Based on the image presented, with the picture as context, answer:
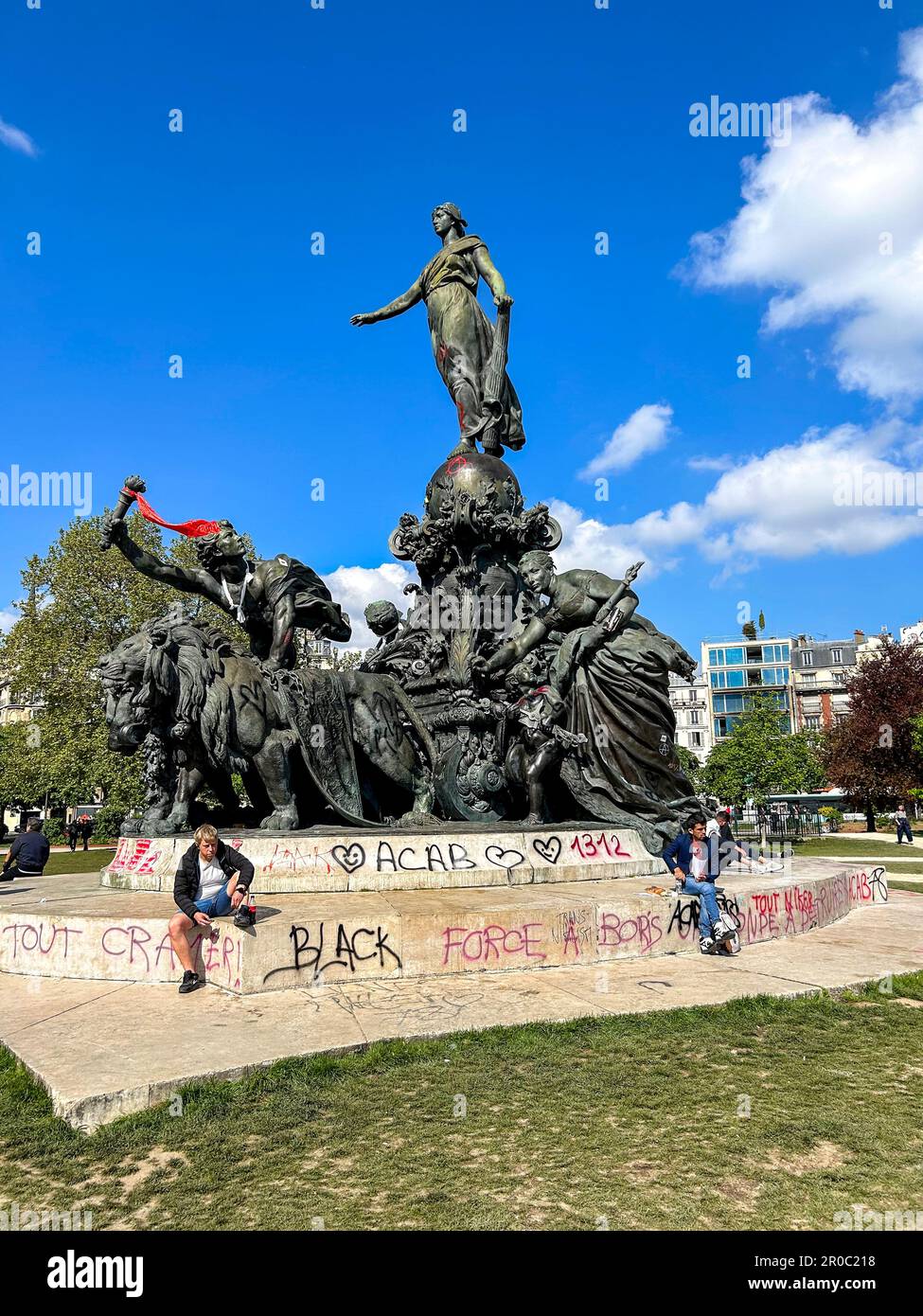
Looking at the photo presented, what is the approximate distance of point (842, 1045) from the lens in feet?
18.1

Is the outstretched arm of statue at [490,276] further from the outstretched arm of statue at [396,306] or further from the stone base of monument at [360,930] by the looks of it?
the stone base of monument at [360,930]

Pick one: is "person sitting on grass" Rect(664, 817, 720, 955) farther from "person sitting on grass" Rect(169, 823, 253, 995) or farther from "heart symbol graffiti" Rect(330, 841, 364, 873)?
"person sitting on grass" Rect(169, 823, 253, 995)

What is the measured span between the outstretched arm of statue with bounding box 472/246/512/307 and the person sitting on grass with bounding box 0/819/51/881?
10.7 metres

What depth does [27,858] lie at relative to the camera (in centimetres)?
1159

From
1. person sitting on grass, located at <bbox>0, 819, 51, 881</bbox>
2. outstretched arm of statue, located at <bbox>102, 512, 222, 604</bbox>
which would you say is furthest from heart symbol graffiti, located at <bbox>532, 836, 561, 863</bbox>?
person sitting on grass, located at <bbox>0, 819, 51, 881</bbox>

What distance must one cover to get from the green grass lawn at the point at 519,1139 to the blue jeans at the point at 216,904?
1719mm


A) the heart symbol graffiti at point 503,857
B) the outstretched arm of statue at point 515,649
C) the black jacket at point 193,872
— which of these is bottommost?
the heart symbol graffiti at point 503,857

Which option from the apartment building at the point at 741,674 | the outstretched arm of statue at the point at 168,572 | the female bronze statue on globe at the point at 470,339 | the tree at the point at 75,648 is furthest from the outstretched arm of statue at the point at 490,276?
the apartment building at the point at 741,674

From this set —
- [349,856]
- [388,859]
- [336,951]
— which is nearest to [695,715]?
[388,859]

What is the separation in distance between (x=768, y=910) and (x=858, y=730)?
41.8 m

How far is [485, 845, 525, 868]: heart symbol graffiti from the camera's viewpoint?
384 inches

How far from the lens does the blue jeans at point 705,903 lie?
8031 millimetres

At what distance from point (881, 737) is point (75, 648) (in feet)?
126

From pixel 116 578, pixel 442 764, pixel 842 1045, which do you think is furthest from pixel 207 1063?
pixel 116 578
